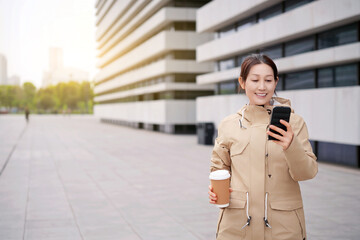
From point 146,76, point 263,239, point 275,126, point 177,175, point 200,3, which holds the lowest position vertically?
point 177,175

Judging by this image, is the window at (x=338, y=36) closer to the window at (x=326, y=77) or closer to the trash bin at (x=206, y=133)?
the window at (x=326, y=77)

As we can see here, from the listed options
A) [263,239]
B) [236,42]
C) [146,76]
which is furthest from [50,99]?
[263,239]

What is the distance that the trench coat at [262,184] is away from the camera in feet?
8.55

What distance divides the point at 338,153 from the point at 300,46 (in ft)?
15.5

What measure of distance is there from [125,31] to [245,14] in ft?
94.7

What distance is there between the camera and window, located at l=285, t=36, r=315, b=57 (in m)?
16.3

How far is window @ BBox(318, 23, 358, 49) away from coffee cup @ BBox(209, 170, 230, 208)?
12704mm

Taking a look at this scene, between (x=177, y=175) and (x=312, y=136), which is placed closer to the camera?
(x=177, y=175)

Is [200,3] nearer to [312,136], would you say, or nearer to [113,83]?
[312,136]

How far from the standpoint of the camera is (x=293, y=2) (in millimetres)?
17156

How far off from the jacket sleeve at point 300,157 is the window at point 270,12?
16.7 m

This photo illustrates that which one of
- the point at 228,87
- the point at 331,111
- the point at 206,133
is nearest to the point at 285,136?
the point at 331,111

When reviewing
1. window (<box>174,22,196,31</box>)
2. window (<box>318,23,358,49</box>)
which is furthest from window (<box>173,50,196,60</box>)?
window (<box>318,23,358,49</box>)

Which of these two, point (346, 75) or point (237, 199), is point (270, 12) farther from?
point (237, 199)
